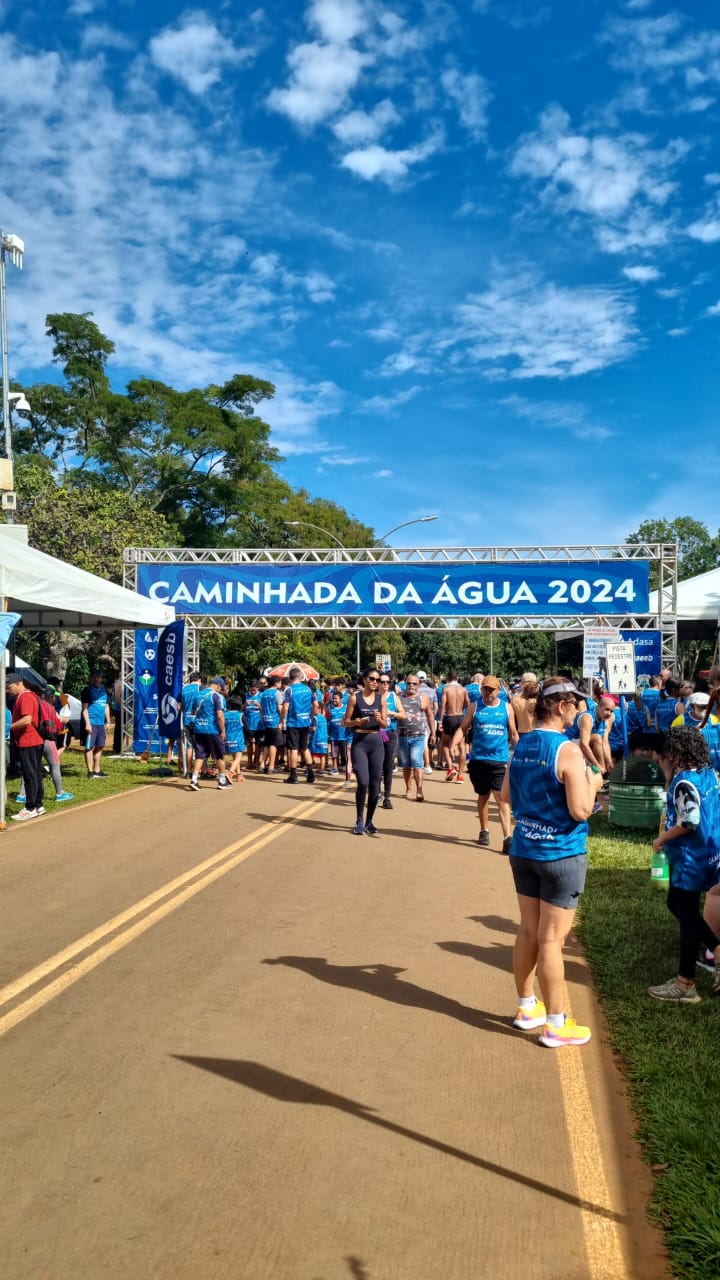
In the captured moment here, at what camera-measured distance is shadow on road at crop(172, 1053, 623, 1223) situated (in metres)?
3.43

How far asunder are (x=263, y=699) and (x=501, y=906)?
35.1 feet

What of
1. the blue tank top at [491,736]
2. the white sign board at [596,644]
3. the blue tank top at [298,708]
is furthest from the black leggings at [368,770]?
the blue tank top at [298,708]

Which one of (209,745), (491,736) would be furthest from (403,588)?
(491,736)

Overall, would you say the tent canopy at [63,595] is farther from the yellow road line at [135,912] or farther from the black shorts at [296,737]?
the yellow road line at [135,912]

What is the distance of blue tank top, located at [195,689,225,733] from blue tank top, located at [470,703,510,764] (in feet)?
17.2

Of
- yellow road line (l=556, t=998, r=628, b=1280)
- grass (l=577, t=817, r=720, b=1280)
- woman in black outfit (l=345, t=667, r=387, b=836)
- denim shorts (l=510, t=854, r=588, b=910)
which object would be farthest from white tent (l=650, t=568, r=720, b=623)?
yellow road line (l=556, t=998, r=628, b=1280)

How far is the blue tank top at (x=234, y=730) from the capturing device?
53.8 ft

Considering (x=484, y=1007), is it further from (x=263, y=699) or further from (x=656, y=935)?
(x=263, y=699)

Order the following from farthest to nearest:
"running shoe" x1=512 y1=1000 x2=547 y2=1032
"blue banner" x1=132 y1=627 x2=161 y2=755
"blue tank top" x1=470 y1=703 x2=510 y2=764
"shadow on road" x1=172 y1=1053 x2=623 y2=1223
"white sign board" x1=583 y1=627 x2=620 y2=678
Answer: "blue banner" x1=132 y1=627 x2=161 y2=755, "white sign board" x1=583 y1=627 x2=620 y2=678, "blue tank top" x1=470 y1=703 x2=510 y2=764, "running shoe" x1=512 y1=1000 x2=547 y2=1032, "shadow on road" x1=172 y1=1053 x2=623 y2=1223

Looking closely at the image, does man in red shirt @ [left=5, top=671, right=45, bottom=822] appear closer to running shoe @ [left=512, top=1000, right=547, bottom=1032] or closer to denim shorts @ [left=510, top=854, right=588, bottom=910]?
running shoe @ [left=512, top=1000, right=547, bottom=1032]

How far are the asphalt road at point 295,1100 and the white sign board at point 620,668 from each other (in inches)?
208

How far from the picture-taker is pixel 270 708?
58.9ft

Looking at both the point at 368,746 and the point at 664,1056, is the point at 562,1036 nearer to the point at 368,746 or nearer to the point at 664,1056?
the point at 664,1056

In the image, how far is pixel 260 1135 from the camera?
149 inches
